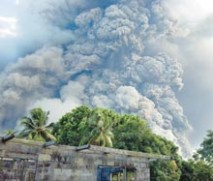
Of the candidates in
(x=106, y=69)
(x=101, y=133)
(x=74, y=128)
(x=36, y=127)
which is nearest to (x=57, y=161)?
(x=101, y=133)

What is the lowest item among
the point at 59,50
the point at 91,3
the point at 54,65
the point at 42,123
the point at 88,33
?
the point at 42,123

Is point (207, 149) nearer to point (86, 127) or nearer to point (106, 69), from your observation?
point (86, 127)

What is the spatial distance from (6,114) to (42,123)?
53974 mm

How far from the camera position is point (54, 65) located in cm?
8631

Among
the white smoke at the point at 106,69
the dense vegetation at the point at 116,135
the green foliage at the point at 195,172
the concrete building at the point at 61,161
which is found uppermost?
the white smoke at the point at 106,69

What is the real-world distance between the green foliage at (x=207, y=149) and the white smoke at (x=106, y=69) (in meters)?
37.4

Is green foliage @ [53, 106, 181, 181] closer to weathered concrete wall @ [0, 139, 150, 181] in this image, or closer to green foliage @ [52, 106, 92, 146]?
green foliage @ [52, 106, 92, 146]

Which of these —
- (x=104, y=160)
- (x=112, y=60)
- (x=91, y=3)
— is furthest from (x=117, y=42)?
(x=104, y=160)

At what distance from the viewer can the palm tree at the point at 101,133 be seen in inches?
1048

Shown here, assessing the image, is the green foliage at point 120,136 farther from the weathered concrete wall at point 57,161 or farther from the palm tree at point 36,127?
the weathered concrete wall at point 57,161

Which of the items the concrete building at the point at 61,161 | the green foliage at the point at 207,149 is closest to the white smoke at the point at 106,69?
the green foliage at the point at 207,149

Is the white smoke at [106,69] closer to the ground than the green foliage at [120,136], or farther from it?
farther from it

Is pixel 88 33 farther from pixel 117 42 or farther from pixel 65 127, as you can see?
pixel 65 127

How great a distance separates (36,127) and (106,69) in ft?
206
